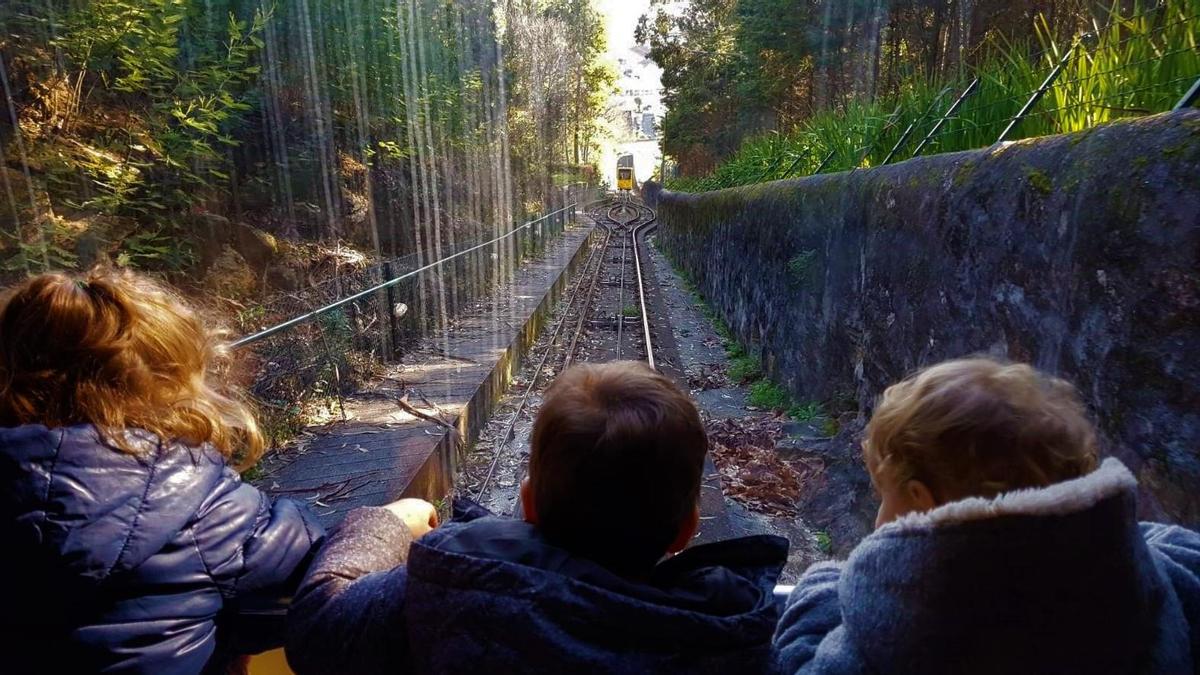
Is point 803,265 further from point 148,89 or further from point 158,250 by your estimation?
point 148,89

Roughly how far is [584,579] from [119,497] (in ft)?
2.16

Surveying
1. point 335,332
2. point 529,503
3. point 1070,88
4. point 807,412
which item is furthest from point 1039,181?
point 335,332

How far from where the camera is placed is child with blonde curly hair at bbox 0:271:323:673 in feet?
3.00

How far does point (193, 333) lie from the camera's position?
1146 millimetres

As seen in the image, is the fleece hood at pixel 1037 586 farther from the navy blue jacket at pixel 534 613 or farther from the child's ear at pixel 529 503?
the child's ear at pixel 529 503

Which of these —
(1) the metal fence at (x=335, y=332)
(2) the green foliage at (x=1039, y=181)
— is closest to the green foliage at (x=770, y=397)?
(1) the metal fence at (x=335, y=332)

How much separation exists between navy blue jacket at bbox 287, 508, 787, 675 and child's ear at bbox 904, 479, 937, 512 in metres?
0.18

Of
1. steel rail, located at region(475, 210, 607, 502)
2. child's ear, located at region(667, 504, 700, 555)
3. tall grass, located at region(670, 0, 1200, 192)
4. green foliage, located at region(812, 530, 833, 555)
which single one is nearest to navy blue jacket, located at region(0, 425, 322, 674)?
child's ear, located at region(667, 504, 700, 555)

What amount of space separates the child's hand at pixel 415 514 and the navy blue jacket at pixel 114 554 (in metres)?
0.23

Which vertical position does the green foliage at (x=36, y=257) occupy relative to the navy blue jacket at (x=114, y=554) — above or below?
above

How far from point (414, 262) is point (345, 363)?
2.35 m

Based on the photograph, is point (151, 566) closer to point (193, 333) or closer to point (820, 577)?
point (193, 333)

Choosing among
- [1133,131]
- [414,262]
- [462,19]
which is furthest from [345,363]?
[462,19]

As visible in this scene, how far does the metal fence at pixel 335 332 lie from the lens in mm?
4449
